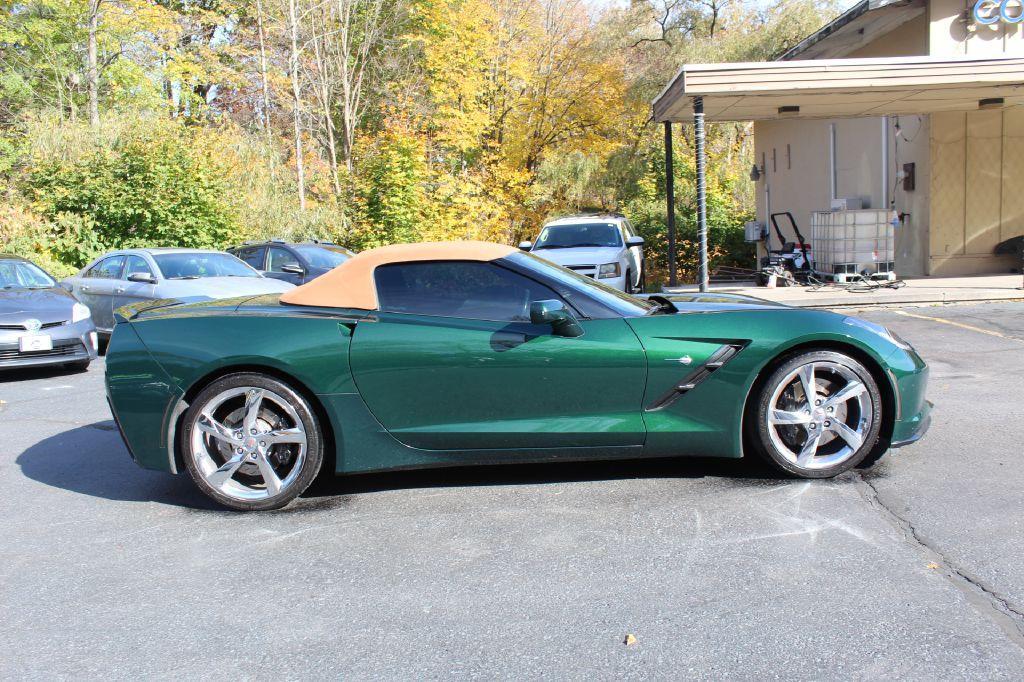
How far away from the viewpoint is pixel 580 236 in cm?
1517

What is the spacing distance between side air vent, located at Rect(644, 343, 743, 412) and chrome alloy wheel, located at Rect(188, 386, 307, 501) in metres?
1.84

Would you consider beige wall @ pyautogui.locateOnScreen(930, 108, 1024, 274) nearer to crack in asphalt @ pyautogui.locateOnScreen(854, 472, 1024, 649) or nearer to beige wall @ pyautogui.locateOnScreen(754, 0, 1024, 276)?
beige wall @ pyautogui.locateOnScreen(754, 0, 1024, 276)

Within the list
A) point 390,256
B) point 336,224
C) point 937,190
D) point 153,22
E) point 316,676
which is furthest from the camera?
point 153,22

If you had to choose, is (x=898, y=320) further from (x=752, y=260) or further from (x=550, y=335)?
(x=752, y=260)

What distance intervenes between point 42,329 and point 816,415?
8.32 m

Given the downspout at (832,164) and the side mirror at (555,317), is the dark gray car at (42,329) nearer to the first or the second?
the side mirror at (555,317)

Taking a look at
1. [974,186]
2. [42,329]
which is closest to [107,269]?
[42,329]

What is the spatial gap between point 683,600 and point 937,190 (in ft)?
48.3

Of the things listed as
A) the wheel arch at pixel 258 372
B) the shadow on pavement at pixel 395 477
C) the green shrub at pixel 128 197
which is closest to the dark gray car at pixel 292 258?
the green shrub at pixel 128 197

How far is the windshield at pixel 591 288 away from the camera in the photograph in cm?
473

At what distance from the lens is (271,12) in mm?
31031

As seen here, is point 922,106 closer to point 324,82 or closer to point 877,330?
point 877,330

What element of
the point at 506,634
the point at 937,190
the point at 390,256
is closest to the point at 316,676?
the point at 506,634

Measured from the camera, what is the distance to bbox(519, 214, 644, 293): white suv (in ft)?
44.8
